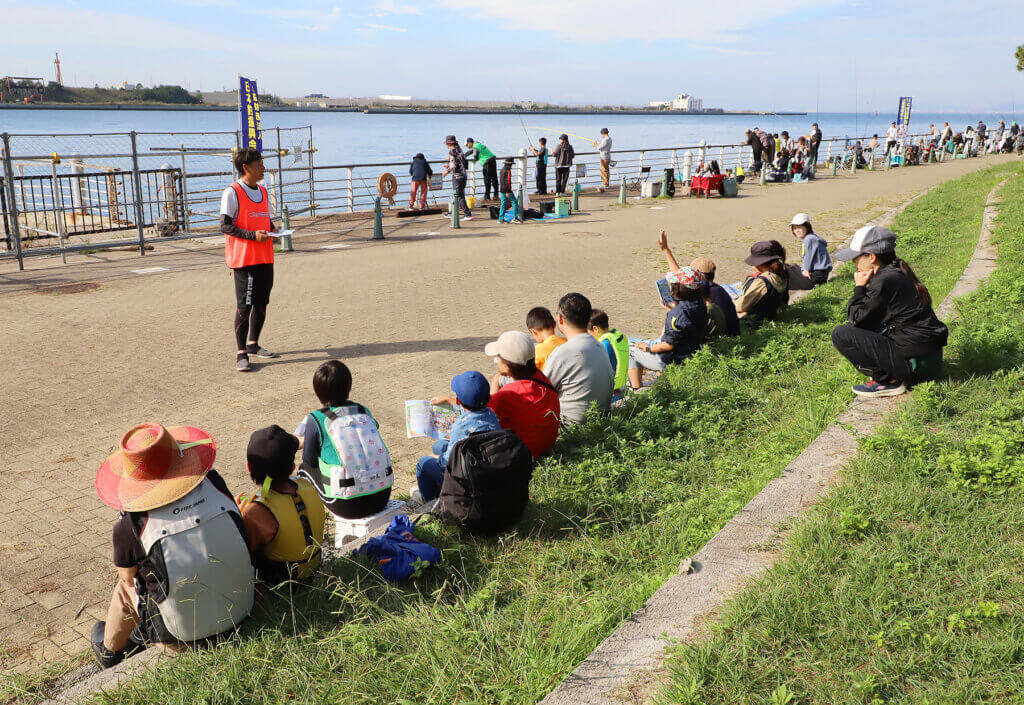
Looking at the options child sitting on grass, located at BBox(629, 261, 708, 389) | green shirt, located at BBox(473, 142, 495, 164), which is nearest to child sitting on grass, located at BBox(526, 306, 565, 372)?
child sitting on grass, located at BBox(629, 261, 708, 389)

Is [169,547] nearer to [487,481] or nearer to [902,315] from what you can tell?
[487,481]

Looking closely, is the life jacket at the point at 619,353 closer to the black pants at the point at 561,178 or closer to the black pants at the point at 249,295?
the black pants at the point at 249,295

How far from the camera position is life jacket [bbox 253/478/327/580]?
3729 millimetres

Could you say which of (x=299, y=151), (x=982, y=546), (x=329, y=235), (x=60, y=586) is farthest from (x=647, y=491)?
(x=299, y=151)

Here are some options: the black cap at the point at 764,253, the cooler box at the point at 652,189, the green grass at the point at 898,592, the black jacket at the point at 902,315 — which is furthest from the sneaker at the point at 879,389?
the cooler box at the point at 652,189

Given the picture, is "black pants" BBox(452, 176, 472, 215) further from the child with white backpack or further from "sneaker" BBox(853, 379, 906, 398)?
the child with white backpack

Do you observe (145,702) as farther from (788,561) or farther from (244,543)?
(788,561)

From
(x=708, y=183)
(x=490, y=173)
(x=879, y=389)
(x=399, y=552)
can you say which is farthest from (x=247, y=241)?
(x=708, y=183)

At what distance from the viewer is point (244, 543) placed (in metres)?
3.46

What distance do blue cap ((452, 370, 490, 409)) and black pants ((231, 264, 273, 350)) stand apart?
422 centimetres

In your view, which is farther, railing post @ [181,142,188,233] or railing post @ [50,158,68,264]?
railing post @ [181,142,188,233]

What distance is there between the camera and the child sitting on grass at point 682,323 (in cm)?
689

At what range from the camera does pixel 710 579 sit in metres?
3.45

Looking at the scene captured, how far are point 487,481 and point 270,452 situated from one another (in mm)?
1119
